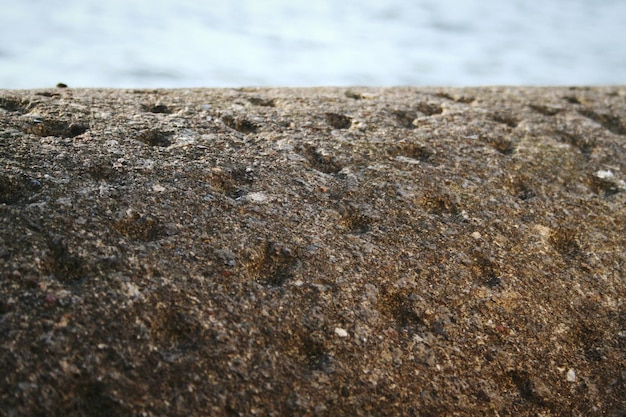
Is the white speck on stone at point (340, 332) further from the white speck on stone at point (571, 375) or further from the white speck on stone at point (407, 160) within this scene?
the white speck on stone at point (407, 160)

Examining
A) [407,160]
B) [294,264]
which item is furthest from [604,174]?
[294,264]

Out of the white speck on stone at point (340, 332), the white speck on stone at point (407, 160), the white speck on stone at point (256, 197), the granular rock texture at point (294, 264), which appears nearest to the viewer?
the granular rock texture at point (294, 264)

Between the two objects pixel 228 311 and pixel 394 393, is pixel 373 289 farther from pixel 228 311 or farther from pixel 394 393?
pixel 228 311

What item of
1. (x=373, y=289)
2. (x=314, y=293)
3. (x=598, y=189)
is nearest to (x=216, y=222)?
(x=314, y=293)

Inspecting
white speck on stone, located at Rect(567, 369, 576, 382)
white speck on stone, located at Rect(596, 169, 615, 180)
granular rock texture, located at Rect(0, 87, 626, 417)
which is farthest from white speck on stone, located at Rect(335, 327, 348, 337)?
white speck on stone, located at Rect(596, 169, 615, 180)

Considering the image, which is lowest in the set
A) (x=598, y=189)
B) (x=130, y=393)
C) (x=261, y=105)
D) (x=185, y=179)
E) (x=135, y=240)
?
(x=130, y=393)

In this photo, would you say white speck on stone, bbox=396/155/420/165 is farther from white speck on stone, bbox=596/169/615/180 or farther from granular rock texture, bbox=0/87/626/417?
white speck on stone, bbox=596/169/615/180

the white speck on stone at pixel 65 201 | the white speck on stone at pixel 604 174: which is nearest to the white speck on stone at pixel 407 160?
the white speck on stone at pixel 604 174

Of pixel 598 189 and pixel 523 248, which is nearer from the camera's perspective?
pixel 523 248

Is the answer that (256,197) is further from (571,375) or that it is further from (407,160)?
(571,375)
